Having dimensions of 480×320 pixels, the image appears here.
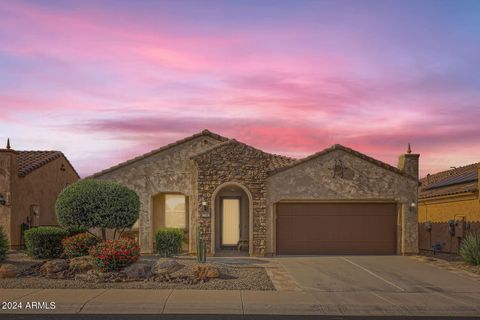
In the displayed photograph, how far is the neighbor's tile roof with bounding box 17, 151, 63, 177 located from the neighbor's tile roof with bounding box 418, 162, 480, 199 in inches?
810

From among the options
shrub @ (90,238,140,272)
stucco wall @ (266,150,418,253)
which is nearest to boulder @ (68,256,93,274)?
shrub @ (90,238,140,272)

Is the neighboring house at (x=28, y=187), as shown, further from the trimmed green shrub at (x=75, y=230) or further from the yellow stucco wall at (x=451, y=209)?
the yellow stucco wall at (x=451, y=209)

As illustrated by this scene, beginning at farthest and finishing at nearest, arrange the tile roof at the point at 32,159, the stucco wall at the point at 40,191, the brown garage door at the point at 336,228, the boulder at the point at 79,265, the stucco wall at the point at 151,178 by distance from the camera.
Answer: the tile roof at the point at 32,159 → the stucco wall at the point at 40,191 → the stucco wall at the point at 151,178 → the brown garage door at the point at 336,228 → the boulder at the point at 79,265

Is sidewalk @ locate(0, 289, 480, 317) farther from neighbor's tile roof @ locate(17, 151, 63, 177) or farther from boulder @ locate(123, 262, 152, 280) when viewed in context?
neighbor's tile roof @ locate(17, 151, 63, 177)

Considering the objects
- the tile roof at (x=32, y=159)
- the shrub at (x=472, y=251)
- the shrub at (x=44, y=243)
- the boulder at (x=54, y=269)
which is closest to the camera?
the boulder at (x=54, y=269)

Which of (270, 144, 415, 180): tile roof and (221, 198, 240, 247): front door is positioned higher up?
(270, 144, 415, 180): tile roof

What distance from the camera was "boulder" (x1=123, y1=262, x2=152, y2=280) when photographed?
18297 mm

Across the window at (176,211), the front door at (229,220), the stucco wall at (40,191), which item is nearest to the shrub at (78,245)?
the window at (176,211)

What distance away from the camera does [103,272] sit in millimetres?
18672

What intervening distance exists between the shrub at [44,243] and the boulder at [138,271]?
4.73m

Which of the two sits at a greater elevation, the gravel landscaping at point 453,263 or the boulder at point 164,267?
the boulder at point 164,267

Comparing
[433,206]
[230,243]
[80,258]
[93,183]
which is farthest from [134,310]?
[433,206]

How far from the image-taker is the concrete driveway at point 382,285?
48.5ft

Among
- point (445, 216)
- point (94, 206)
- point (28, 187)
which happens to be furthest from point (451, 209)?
point (28, 187)
